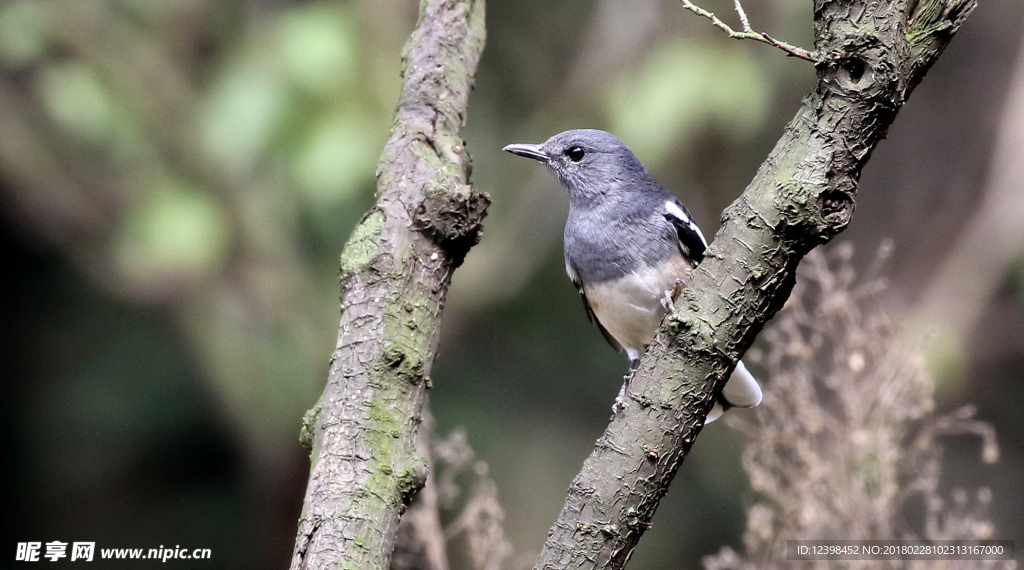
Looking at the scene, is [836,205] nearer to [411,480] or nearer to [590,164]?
[411,480]

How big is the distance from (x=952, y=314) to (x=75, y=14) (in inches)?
176

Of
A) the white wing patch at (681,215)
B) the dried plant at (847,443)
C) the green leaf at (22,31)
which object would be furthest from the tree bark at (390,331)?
the green leaf at (22,31)

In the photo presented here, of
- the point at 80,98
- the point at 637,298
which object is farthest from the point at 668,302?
the point at 80,98

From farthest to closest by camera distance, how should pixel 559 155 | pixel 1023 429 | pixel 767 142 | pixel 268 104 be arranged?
1. pixel 1023 429
2. pixel 767 142
3. pixel 268 104
4. pixel 559 155

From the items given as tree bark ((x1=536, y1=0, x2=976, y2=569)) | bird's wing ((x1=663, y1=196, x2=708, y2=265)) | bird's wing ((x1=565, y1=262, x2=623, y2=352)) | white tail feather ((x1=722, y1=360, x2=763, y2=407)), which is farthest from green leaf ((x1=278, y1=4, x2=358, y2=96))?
tree bark ((x1=536, y1=0, x2=976, y2=569))

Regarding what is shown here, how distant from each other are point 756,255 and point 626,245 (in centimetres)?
116

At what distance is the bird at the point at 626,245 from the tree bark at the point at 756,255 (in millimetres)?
918

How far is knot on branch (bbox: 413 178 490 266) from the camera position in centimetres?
197

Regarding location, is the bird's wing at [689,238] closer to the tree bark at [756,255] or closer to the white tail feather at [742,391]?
the white tail feather at [742,391]

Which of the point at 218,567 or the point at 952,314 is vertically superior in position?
the point at 952,314

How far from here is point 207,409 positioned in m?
4.92

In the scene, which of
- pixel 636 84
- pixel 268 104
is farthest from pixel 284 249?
pixel 636 84

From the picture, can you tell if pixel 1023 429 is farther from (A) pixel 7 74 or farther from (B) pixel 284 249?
(A) pixel 7 74

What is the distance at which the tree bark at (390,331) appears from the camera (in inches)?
68.5
